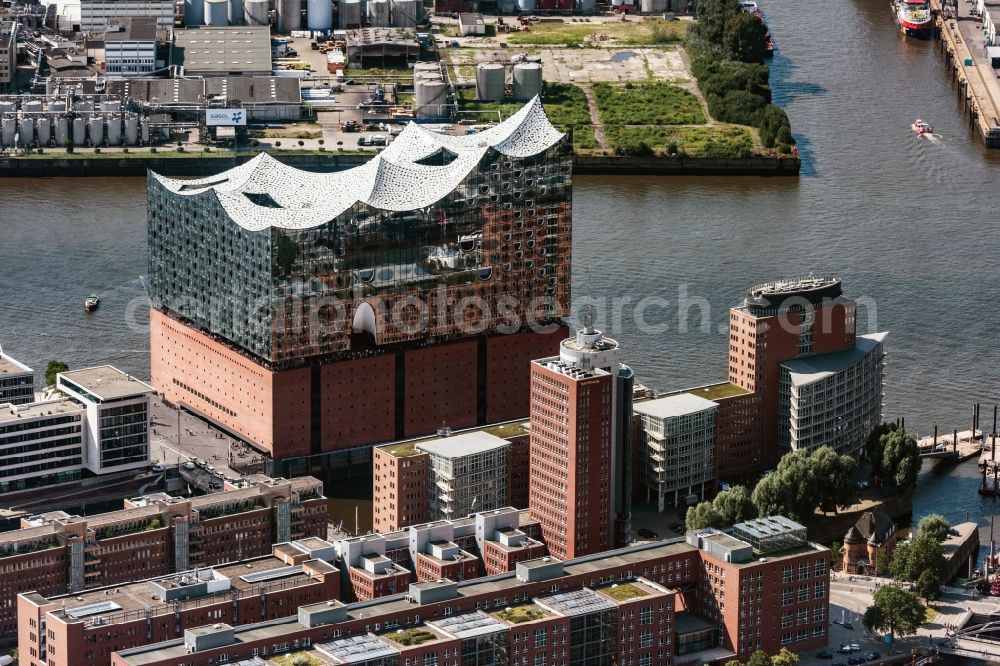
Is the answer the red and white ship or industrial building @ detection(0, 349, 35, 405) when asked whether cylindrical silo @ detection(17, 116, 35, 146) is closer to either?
industrial building @ detection(0, 349, 35, 405)

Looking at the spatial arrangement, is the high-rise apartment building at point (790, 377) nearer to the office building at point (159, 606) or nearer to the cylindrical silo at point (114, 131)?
the office building at point (159, 606)

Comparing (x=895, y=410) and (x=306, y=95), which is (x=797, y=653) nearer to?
(x=895, y=410)

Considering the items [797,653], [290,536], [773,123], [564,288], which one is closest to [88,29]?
[773,123]

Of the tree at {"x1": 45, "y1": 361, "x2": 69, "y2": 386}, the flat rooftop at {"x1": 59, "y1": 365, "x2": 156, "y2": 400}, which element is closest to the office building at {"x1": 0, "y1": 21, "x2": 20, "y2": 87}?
the tree at {"x1": 45, "y1": 361, "x2": 69, "y2": 386}

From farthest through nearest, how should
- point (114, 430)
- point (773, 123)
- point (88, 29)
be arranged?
point (88, 29)
point (773, 123)
point (114, 430)

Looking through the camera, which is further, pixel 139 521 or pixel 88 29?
pixel 88 29

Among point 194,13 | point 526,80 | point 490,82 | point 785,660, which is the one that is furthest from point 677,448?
point 194,13
